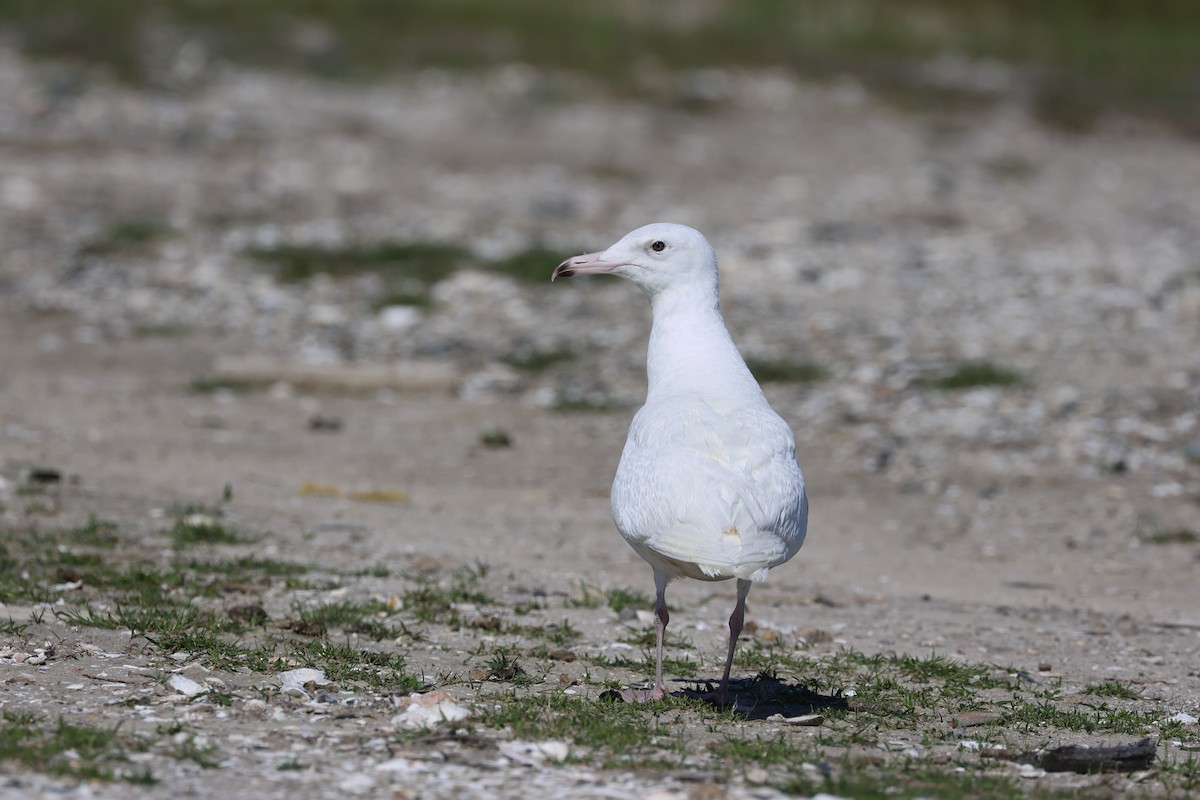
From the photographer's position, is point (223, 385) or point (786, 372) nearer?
point (223, 385)

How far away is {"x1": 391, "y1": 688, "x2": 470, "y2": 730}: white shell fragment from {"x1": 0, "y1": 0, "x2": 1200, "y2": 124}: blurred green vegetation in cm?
1876

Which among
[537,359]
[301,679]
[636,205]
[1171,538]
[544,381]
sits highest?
[636,205]

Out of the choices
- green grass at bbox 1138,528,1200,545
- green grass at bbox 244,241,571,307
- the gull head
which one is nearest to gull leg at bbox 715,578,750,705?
the gull head

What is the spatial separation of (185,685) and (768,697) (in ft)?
7.25

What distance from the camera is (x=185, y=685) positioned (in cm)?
575

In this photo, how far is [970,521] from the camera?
10.1 metres

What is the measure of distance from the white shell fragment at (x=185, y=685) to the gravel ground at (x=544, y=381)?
0.16 ft

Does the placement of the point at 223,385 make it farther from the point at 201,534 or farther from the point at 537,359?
the point at 201,534

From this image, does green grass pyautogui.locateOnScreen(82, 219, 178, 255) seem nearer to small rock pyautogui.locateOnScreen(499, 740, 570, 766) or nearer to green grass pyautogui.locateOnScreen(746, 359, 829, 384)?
green grass pyautogui.locateOnScreen(746, 359, 829, 384)

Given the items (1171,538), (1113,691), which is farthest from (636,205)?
(1113,691)

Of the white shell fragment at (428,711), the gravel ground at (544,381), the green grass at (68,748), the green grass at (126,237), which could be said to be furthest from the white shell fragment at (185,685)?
the green grass at (126,237)

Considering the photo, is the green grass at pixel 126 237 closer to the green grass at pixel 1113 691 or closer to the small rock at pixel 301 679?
the small rock at pixel 301 679

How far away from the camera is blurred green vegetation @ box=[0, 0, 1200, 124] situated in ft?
83.6

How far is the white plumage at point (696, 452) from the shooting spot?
5.46 meters
